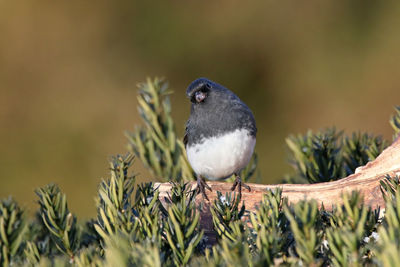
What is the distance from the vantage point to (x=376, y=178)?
4.26ft

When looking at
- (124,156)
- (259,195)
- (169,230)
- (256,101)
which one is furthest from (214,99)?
(256,101)

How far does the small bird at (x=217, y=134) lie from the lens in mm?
1705

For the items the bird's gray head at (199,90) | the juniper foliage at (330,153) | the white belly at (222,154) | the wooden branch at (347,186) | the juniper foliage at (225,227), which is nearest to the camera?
the juniper foliage at (225,227)

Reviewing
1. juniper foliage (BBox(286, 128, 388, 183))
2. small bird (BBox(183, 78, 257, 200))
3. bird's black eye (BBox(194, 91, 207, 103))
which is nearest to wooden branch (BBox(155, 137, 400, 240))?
juniper foliage (BBox(286, 128, 388, 183))

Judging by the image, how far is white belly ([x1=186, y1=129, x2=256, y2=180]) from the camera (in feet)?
5.55

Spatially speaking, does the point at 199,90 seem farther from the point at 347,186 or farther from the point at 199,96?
the point at 347,186

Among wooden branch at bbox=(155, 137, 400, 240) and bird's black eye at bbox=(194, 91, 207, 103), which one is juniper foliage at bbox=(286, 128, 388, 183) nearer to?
wooden branch at bbox=(155, 137, 400, 240)

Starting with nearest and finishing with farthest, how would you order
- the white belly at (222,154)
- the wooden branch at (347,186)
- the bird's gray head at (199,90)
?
the wooden branch at (347,186) → the white belly at (222,154) → the bird's gray head at (199,90)

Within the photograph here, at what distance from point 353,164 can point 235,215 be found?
0.69m

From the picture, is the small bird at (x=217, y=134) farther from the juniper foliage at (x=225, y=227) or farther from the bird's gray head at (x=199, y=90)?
the juniper foliage at (x=225, y=227)

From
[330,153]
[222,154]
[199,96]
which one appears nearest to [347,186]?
[330,153]

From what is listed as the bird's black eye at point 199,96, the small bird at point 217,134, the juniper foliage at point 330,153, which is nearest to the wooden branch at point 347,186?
the juniper foliage at point 330,153

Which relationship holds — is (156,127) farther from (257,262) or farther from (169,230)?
(257,262)

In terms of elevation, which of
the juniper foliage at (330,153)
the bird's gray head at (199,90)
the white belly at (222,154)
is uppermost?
the bird's gray head at (199,90)
